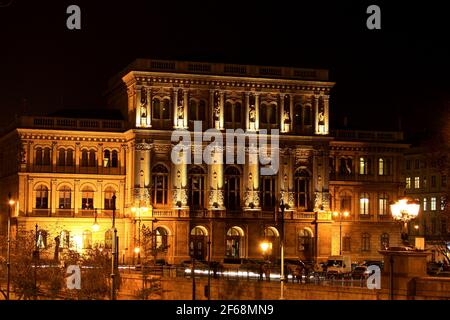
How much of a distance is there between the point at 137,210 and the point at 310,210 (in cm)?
1841

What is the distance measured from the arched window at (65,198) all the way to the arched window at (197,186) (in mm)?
12117

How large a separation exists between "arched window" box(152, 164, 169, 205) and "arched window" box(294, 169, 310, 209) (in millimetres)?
13847

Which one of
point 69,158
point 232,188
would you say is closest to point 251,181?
point 232,188

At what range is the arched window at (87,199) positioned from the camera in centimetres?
12400

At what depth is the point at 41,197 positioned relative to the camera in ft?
403

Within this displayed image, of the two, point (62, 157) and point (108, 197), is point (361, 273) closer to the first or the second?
point (108, 197)

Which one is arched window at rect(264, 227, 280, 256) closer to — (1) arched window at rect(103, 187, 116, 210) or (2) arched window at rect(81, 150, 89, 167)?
(1) arched window at rect(103, 187, 116, 210)

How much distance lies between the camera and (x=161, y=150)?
401 ft

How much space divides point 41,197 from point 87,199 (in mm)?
4668

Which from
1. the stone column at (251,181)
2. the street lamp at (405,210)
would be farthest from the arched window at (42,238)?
the street lamp at (405,210)

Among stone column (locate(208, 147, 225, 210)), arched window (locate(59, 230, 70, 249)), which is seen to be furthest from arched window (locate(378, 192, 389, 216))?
arched window (locate(59, 230, 70, 249))
